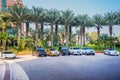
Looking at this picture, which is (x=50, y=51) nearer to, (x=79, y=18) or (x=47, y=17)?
(x=47, y=17)

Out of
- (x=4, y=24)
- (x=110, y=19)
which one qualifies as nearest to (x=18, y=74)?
(x=4, y=24)

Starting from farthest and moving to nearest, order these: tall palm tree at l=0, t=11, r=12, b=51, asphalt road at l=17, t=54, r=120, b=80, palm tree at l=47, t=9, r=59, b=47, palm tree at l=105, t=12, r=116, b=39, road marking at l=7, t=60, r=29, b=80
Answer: palm tree at l=105, t=12, r=116, b=39 < palm tree at l=47, t=9, r=59, b=47 < tall palm tree at l=0, t=11, r=12, b=51 < asphalt road at l=17, t=54, r=120, b=80 < road marking at l=7, t=60, r=29, b=80

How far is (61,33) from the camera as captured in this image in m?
111

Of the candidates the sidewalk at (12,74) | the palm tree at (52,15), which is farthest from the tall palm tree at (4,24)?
the sidewalk at (12,74)

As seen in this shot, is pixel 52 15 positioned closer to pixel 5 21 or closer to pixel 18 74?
pixel 5 21

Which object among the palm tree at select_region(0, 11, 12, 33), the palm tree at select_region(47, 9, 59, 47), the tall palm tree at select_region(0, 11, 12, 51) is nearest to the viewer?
the tall palm tree at select_region(0, 11, 12, 51)

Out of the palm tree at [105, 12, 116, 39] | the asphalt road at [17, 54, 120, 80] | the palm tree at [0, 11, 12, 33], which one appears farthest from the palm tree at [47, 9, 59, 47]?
the asphalt road at [17, 54, 120, 80]

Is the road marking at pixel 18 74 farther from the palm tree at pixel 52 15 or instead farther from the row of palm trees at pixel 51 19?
the palm tree at pixel 52 15

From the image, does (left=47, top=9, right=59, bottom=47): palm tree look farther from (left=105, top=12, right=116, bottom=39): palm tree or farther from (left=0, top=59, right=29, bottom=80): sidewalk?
(left=0, top=59, right=29, bottom=80): sidewalk

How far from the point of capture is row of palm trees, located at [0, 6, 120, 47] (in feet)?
198

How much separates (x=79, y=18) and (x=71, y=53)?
22.5 metres

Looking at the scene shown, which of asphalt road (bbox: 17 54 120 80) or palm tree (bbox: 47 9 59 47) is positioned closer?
asphalt road (bbox: 17 54 120 80)

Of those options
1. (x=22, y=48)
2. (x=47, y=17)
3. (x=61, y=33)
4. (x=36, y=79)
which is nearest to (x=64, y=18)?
(x=47, y=17)

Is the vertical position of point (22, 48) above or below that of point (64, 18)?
below
